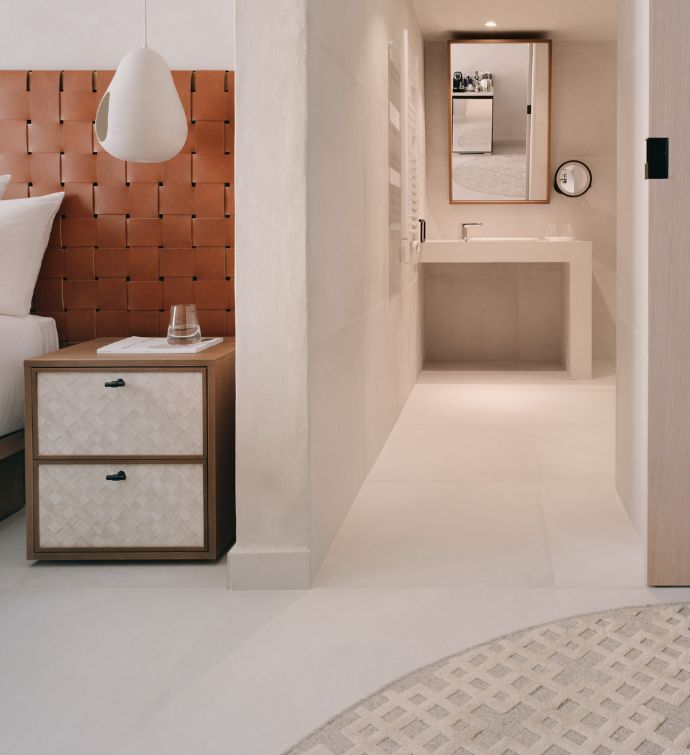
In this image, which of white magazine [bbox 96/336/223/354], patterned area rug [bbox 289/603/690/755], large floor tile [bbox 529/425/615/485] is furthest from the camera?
large floor tile [bbox 529/425/615/485]

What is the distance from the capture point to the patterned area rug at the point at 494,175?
270 inches

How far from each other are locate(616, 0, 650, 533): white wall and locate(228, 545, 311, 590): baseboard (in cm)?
91

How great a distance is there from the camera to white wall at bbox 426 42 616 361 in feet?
22.5

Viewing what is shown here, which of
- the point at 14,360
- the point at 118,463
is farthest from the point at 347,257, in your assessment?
the point at 14,360

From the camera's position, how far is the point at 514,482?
136 inches

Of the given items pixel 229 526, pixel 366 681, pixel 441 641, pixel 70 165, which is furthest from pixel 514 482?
pixel 70 165

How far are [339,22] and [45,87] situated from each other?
1.10m

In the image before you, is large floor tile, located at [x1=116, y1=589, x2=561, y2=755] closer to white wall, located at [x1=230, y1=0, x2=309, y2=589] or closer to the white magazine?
white wall, located at [x1=230, y1=0, x2=309, y2=589]

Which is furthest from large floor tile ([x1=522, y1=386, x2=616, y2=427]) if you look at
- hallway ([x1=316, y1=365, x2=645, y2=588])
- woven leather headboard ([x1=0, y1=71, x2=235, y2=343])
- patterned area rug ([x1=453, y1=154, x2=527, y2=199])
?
woven leather headboard ([x1=0, y1=71, x2=235, y2=343])

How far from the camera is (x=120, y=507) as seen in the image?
2553 millimetres

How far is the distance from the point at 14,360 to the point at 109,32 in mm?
1217

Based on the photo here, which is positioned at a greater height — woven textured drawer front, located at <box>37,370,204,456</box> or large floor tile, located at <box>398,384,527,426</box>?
woven textured drawer front, located at <box>37,370,204,456</box>

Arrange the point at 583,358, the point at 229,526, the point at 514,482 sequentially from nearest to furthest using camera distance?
1. the point at 229,526
2. the point at 514,482
3. the point at 583,358

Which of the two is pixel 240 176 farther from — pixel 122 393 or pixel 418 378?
pixel 418 378
